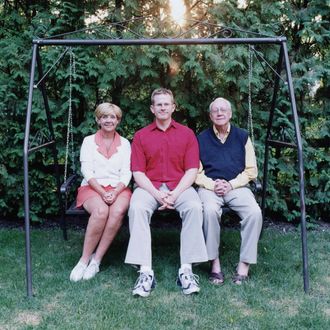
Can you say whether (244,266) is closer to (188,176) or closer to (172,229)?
(188,176)

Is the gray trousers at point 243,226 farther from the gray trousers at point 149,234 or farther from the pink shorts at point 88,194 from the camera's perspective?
the pink shorts at point 88,194

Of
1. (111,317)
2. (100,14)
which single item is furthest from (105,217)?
(100,14)

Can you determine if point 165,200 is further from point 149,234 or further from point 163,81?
point 163,81

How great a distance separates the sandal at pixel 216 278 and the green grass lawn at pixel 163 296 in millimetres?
51

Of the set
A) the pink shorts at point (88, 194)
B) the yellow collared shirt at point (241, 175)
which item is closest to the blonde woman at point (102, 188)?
the pink shorts at point (88, 194)

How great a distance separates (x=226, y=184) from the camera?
13.3 ft

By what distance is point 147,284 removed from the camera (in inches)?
140

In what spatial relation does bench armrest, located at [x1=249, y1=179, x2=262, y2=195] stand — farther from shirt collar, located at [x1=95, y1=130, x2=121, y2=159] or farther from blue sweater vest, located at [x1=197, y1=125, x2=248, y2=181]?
shirt collar, located at [x1=95, y1=130, x2=121, y2=159]

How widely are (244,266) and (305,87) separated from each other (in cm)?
233

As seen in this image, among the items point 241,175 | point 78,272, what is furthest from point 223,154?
point 78,272

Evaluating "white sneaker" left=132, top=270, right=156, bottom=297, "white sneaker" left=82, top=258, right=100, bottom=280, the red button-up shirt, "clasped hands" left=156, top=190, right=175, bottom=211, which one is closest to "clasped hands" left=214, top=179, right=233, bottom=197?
the red button-up shirt

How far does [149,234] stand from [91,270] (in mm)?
600

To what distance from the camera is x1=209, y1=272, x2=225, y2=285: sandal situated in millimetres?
3798

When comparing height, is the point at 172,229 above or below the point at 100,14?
below
